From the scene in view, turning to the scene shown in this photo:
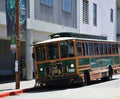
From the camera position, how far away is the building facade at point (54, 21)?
28.1m

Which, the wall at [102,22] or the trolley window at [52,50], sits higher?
the wall at [102,22]

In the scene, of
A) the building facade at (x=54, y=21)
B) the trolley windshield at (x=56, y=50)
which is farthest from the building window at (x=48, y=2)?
the trolley windshield at (x=56, y=50)

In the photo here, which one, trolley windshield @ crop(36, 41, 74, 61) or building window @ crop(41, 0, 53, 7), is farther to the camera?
building window @ crop(41, 0, 53, 7)

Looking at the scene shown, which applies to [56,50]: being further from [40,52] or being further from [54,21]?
[54,21]

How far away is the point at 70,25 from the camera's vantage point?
34.6 meters

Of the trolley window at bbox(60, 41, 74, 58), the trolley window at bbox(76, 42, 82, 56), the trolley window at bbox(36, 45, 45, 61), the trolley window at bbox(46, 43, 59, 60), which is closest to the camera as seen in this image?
the trolley window at bbox(60, 41, 74, 58)

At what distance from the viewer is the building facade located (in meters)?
28.1

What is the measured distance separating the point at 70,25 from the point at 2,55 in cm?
634

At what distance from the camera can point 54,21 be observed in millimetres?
31359

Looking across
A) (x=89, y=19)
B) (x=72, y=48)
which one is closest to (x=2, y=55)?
(x=89, y=19)

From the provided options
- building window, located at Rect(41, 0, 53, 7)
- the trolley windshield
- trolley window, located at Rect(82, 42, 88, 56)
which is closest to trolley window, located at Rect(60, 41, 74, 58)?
the trolley windshield

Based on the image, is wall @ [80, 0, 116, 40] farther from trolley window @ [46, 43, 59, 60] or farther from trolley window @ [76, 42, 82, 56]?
trolley window @ [46, 43, 59, 60]

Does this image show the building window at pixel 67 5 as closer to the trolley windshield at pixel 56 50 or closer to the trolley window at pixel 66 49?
the trolley windshield at pixel 56 50

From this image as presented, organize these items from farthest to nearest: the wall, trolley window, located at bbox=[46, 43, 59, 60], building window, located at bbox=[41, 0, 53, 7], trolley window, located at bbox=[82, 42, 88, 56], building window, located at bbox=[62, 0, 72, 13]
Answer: the wall → building window, located at bbox=[62, 0, 72, 13] → building window, located at bbox=[41, 0, 53, 7] → trolley window, located at bbox=[82, 42, 88, 56] → trolley window, located at bbox=[46, 43, 59, 60]
